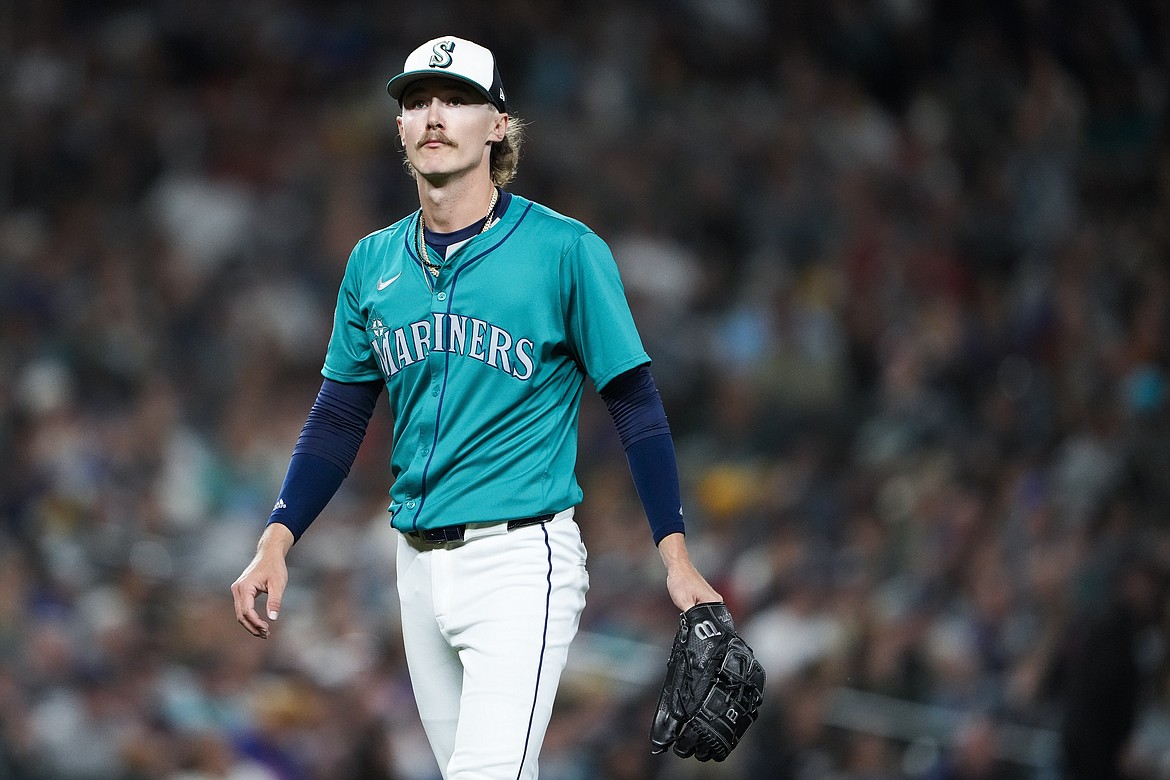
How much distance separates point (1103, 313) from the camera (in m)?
5.78

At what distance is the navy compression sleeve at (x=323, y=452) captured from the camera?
2.63 m

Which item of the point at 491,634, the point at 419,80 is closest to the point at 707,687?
the point at 491,634

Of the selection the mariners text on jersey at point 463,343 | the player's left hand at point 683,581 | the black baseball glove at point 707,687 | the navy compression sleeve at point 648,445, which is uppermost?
the mariners text on jersey at point 463,343

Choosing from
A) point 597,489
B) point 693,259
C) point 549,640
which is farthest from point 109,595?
point 549,640

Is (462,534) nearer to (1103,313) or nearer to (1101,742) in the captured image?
(1101,742)

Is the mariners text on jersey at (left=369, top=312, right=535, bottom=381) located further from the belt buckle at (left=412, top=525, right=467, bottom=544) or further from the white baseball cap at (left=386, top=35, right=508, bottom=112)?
the white baseball cap at (left=386, top=35, right=508, bottom=112)

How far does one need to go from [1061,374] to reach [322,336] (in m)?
3.76

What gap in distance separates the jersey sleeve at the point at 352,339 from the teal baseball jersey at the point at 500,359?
0.36ft

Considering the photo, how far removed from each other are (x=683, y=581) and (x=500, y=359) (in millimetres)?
506

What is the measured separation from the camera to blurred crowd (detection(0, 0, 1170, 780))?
548 cm

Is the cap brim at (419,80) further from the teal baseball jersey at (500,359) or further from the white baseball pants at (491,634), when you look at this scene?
the white baseball pants at (491,634)

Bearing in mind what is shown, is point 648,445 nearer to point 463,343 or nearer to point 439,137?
point 463,343

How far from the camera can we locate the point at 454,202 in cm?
257

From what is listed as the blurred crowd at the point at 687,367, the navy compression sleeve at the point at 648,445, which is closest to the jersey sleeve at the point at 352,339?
the navy compression sleeve at the point at 648,445
